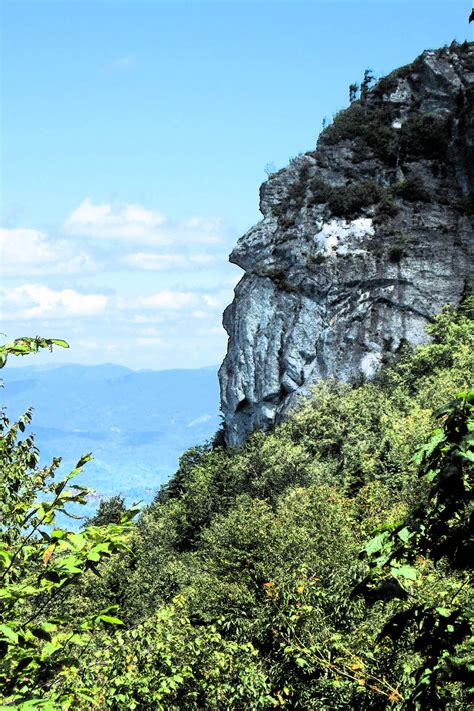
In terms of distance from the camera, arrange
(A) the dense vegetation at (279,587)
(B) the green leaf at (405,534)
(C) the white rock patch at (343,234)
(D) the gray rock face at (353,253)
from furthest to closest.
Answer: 1. (C) the white rock patch at (343,234)
2. (D) the gray rock face at (353,253)
3. (A) the dense vegetation at (279,587)
4. (B) the green leaf at (405,534)

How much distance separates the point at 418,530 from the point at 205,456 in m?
68.1


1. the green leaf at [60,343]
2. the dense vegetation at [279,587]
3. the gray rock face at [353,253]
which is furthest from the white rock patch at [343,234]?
the green leaf at [60,343]

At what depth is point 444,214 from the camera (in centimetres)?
8081

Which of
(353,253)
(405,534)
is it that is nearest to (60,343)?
(405,534)

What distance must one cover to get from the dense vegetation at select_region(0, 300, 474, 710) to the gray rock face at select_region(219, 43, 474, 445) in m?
22.1

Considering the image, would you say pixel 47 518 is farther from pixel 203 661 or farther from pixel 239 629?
pixel 239 629

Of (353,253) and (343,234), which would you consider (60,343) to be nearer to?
(353,253)

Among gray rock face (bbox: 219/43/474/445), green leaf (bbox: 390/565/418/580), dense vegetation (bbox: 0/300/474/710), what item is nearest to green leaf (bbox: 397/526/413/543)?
dense vegetation (bbox: 0/300/474/710)

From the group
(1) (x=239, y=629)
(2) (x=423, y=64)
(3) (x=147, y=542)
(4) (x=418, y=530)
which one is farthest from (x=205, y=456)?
(4) (x=418, y=530)

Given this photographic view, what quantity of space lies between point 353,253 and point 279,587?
6393cm

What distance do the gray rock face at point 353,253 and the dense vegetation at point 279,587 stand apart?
2206 cm

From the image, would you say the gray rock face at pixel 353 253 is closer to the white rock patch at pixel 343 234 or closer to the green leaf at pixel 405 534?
the white rock patch at pixel 343 234

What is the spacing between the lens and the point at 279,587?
59.5ft

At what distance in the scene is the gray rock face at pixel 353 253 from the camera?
247 feet
